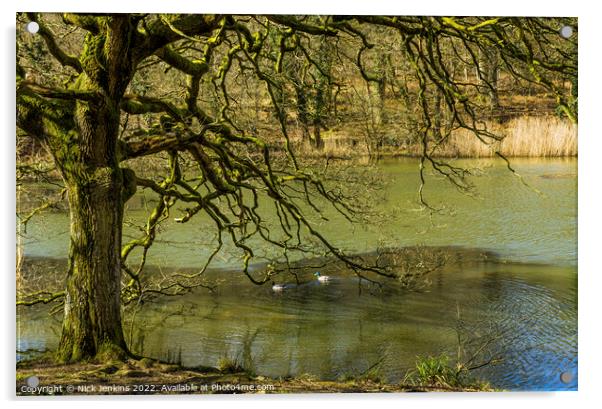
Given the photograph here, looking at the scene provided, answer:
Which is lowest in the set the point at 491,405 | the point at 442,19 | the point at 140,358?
the point at 491,405

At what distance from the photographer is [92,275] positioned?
4637mm

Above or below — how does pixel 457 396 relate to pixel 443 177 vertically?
below

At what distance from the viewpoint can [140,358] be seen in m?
4.75

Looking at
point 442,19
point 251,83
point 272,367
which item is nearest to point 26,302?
point 272,367

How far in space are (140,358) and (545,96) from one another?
3.45 metres

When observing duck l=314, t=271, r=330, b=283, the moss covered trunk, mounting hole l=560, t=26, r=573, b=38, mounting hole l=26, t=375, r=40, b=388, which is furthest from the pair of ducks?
mounting hole l=560, t=26, r=573, b=38

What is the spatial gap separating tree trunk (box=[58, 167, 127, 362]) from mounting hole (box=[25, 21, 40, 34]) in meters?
1.02

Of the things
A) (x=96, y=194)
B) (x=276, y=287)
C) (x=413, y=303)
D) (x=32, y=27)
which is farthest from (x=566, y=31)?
(x=32, y=27)

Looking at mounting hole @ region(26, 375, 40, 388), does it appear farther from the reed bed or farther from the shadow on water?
the reed bed

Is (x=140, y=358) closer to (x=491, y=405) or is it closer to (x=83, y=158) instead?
(x=83, y=158)

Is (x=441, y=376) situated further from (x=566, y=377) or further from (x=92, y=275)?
(x=92, y=275)

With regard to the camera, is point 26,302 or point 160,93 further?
point 160,93

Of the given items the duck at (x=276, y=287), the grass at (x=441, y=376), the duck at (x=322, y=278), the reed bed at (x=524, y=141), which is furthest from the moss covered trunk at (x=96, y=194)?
the reed bed at (x=524, y=141)
